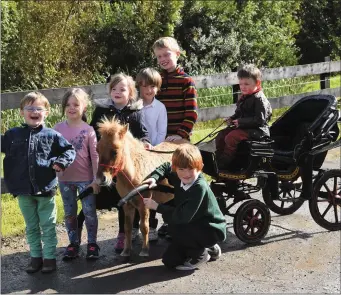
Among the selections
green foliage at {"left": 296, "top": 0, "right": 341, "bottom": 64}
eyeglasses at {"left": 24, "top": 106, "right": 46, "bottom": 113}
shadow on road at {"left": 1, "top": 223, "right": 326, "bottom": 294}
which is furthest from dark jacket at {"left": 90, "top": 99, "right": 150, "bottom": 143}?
green foliage at {"left": 296, "top": 0, "right": 341, "bottom": 64}

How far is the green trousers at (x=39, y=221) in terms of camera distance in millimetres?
5328

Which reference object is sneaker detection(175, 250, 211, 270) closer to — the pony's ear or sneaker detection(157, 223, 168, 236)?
sneaker detection(157, 223, 168, 236)

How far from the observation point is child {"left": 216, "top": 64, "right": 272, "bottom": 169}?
610 cm

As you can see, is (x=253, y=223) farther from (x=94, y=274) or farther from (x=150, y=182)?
(x=94, y=274)

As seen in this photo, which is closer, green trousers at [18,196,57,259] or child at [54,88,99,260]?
green trousers at [18,196,57,259]

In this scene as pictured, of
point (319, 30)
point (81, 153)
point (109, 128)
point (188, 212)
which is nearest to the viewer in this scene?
point (188, 212)

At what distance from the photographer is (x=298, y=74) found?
12.2m

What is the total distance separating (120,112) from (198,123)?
5768 millimetres

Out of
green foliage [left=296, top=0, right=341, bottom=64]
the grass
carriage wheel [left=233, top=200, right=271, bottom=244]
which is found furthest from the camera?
green foliage [left=296, top=0, right=341, bottom=64]

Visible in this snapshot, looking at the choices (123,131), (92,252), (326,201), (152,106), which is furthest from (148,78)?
(326,201)

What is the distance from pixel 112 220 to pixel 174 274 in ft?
5.77

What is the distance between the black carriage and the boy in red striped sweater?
34 centimetres

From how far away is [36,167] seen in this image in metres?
5.19

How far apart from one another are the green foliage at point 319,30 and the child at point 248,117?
57.2 ft
